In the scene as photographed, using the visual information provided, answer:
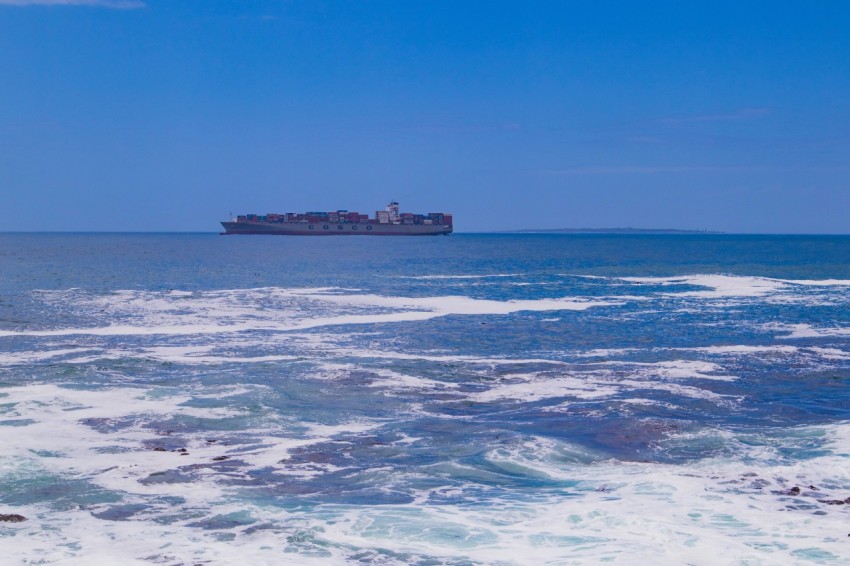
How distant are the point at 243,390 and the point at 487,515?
9.11 meters

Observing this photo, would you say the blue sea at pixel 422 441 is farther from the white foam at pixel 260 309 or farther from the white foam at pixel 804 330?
the white foam at pixel 260 309

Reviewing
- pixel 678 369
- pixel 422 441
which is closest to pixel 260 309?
pixel 678 369

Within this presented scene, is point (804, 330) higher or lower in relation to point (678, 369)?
higher

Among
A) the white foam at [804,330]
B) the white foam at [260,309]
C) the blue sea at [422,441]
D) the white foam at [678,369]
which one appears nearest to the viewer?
the blue sea at [422,441]

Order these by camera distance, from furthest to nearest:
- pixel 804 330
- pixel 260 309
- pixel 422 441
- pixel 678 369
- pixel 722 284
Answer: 1. pixel 722 284
2. pixel 260 309
3. pixel 804 330
4. pixel 678 369
5. pixel 422 441

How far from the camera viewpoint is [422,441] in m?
14.5

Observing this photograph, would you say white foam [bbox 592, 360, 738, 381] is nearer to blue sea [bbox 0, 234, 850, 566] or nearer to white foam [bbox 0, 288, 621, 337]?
blue sea [bbox 0, 234, 850, 566]

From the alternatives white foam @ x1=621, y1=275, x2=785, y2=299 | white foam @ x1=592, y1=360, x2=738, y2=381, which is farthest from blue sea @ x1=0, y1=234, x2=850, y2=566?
white foam @ x1=621, y1=275, x2=785, y2=299

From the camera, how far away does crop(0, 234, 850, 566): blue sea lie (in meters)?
9.91

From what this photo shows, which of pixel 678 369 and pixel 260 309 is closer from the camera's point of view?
pixel 678 369

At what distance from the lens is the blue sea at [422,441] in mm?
9906

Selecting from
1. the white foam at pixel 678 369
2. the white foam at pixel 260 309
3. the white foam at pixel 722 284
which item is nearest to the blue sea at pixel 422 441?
the white foam at pixel 678 369

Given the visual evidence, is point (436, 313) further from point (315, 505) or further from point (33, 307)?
point (315, 505)

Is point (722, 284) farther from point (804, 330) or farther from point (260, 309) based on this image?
point (260, 309)
